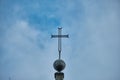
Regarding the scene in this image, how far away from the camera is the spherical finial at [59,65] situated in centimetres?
3147

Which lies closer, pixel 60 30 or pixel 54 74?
pixel 54 74

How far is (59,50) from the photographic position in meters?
33.8

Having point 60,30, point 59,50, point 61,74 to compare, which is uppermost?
point 60,30

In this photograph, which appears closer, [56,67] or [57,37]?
[56,67]

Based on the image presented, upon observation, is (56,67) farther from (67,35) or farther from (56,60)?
(67,35)

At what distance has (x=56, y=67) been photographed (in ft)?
104

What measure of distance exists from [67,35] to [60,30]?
1.31 metres

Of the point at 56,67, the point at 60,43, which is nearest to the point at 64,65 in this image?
the point at 56,67

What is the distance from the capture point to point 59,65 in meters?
31.4

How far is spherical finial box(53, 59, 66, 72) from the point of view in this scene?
31469mm

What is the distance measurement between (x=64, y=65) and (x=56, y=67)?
0.99 metres

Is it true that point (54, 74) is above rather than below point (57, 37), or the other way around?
below

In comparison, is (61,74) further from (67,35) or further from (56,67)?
(67,35)

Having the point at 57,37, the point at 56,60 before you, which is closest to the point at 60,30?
the point at 57,37
